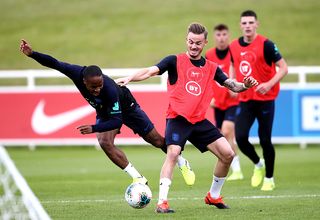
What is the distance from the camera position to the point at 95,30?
43.5 meters

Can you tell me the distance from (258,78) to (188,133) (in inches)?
134

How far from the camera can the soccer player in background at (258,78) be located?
15243 mm

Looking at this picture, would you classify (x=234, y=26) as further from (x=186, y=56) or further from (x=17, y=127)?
(x=186, y=56)

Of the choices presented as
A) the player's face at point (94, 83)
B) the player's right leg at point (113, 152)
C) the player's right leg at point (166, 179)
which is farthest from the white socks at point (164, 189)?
the player's face at point (94, 83)

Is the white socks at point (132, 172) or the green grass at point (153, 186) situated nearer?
the green grass at point (153, 186)

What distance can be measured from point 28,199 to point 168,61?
403 cm

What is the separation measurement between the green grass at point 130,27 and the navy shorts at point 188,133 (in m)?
25.5

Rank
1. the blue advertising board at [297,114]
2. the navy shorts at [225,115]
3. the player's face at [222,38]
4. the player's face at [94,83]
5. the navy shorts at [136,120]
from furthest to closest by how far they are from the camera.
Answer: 1. the blue advertising board at [297,114]
2. the navy shorts at [225,115]
3. the player's face at [222,38]
4. the navy shorts at [136,120]
5. the player's face at [94,83]

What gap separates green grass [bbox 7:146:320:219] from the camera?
12.2 m

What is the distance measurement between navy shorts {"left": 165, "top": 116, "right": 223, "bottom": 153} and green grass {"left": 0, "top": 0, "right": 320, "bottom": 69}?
25.5 m

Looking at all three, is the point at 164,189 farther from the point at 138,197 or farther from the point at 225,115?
the point at 225,115

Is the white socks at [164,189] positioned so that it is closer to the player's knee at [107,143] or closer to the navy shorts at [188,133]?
the navy shorts at [188,133]

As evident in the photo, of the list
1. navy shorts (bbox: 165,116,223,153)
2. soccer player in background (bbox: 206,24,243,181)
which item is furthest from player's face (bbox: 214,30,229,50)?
navy shorts (bbox: 165,116,223,153)

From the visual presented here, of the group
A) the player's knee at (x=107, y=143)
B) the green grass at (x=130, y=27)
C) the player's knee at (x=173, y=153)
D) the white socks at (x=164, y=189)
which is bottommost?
the green grass at (x=130, y=27)
